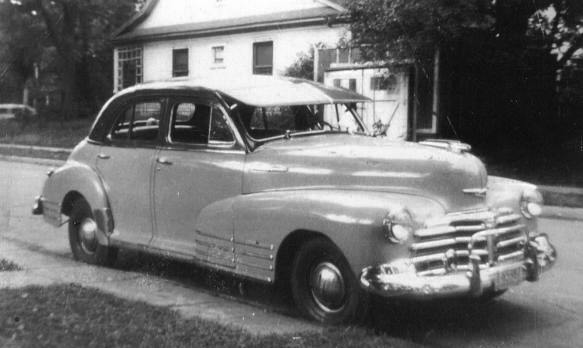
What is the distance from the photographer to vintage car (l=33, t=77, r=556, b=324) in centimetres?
525

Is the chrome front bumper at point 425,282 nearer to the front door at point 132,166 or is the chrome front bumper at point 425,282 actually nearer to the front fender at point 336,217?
the front fender at point 336,217

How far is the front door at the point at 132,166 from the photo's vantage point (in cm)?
722

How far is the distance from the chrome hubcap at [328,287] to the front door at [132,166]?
205cm

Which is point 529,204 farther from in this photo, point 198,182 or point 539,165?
point 539,165

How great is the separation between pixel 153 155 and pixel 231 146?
973 mm

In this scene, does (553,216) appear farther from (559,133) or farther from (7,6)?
(7,6)

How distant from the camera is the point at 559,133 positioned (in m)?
19.6

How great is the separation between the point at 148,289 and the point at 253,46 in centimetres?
2015

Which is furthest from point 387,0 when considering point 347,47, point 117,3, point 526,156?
point 117,3

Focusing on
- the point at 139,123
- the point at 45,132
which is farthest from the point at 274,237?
the point at 45,132

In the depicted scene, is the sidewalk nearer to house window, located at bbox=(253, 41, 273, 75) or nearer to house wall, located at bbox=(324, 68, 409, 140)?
house wall, located at bbox=(324, 68, 409, 140)

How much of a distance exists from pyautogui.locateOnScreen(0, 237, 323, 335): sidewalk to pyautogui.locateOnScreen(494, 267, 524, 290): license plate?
3.97ft

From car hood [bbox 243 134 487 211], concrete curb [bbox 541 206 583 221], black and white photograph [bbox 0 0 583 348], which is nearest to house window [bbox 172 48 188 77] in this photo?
black and white photograph [bbox 0 0 583 348]

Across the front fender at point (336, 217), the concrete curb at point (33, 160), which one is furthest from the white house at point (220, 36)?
the front fender at point (336, 217)
